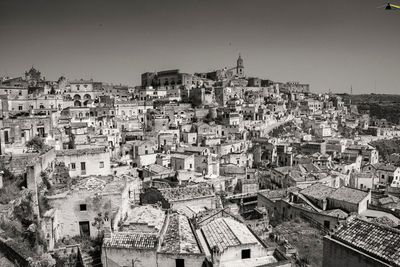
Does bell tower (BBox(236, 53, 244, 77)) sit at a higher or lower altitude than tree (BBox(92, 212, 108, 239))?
higher

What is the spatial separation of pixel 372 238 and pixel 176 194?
37.0 ft

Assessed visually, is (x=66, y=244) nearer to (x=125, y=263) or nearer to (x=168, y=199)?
(x=125, y=263)

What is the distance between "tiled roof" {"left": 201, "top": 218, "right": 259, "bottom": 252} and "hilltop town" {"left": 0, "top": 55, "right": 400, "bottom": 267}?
78 millimetres

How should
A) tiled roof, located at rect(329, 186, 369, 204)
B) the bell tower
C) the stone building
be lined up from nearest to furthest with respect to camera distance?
the stone building
tiled roof, located at rect(329, 186, 369, 204)
the bell tower

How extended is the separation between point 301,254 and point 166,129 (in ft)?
98.0

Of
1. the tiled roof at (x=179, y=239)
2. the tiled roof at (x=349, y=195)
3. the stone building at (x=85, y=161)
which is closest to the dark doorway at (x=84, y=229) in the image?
the tiled roof at (x=179, y=239)

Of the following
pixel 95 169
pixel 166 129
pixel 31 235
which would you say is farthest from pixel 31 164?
pixel 166 129

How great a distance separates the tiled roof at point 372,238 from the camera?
9.60 m

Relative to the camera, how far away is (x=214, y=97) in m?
64.4

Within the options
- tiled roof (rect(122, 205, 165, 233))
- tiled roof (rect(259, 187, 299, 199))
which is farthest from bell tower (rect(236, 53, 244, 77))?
tiled roof (rect(122, 205, 165, 233))

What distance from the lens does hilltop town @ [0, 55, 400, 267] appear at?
12.0 metres

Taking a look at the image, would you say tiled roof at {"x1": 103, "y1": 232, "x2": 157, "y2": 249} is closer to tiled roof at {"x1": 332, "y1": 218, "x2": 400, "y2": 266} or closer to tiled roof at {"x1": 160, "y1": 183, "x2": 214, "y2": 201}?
tiled roof at {"x1": 160, "y1": 183, "x2": 214, "y2": 201}

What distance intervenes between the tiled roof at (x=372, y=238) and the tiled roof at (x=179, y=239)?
516cm

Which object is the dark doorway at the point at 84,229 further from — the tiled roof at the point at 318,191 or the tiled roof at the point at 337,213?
the tiled roof at the point at 318,191
